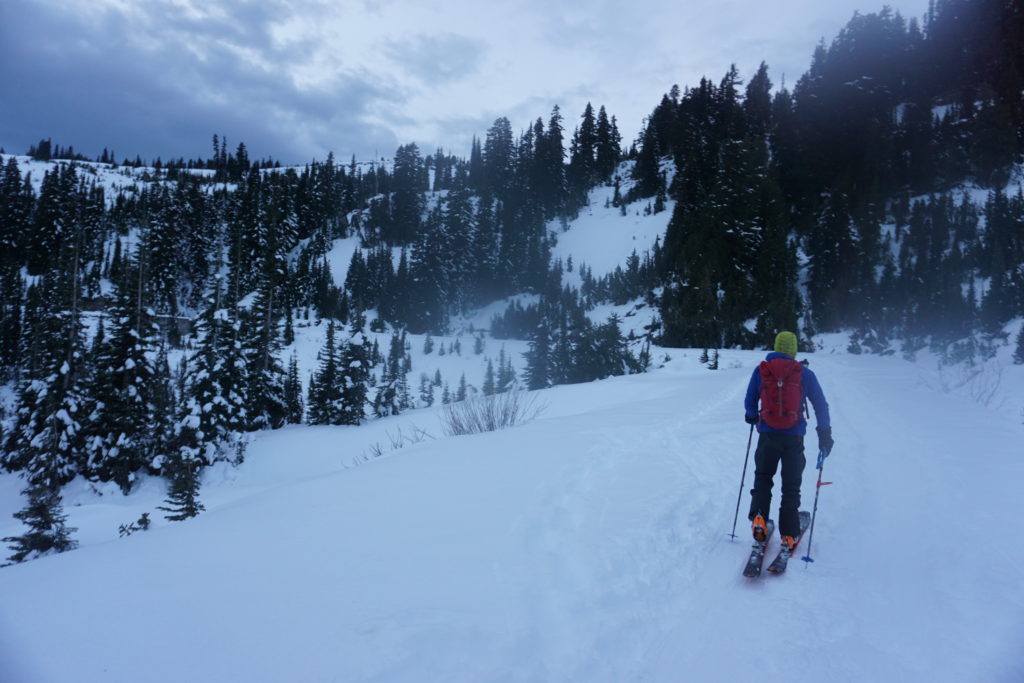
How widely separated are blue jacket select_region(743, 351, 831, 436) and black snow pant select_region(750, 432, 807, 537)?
7 cm

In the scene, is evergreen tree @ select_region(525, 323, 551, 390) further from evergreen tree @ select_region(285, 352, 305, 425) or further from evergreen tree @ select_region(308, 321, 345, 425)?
evergreen tree @ select_region(285, 352, 305, 425)

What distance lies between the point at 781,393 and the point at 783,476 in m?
0.79

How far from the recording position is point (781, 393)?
14.3ft

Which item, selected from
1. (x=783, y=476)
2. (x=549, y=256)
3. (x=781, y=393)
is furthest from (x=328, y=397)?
(x=549, y=256)

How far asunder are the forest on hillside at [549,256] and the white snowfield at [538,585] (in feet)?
41.5

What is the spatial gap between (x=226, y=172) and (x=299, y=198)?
50.2 metres

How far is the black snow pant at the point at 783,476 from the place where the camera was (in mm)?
4254

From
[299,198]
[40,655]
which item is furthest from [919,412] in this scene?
[299,198]

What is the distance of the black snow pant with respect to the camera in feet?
14.0

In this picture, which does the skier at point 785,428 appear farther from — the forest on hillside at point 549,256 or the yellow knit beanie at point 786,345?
the forest on hillside at point 549,256

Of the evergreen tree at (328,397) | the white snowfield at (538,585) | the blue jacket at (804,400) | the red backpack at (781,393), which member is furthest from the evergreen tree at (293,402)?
the red backpack at (781,393)

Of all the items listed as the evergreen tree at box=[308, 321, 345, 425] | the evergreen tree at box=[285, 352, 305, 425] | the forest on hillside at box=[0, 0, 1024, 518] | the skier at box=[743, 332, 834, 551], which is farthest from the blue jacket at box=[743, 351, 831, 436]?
the evergreen tree at box=[285, 352, 305, 425]

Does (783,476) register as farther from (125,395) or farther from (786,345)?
(125,395)

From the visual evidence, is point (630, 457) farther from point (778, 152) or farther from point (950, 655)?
point (778, 152)
